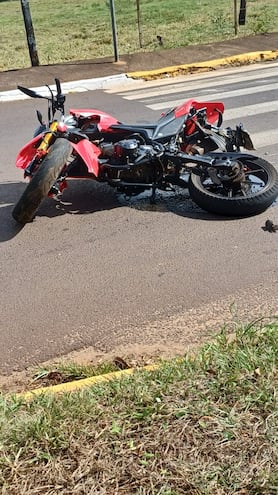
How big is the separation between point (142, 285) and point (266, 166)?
1.91 meters

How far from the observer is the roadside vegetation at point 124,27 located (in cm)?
1664

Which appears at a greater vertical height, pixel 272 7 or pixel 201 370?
pixel 201 370

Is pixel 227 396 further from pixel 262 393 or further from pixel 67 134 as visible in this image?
pixel 67 134

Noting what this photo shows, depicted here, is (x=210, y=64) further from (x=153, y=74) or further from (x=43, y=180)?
(x=43, y=180)

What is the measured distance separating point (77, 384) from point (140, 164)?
9.25ft

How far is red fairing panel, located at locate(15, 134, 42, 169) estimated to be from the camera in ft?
18.6

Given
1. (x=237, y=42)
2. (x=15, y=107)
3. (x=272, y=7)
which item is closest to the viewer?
(x=15, y=107)

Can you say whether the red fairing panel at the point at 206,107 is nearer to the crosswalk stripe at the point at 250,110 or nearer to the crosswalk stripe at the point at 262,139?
the crosswalk stripe at the point at 262,139

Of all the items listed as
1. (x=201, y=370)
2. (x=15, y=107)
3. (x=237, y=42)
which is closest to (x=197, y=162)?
(x=201, y=370)

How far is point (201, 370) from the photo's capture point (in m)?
3.17

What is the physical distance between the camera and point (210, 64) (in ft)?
44.3

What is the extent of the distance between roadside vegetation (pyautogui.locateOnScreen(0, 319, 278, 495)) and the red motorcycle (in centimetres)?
242

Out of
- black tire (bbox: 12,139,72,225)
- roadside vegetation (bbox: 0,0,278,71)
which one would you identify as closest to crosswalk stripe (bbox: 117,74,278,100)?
roadside vegetation (bbox: 0,0,278,71)

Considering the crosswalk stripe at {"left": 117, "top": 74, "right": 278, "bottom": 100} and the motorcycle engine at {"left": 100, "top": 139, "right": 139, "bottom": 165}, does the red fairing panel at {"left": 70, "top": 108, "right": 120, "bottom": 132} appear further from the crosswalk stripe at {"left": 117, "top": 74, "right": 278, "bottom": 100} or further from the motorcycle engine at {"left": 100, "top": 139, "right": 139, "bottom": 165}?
the crosswalk stripe at {"left": 117, "top": 74, "right": 278, "bottom": 100}
